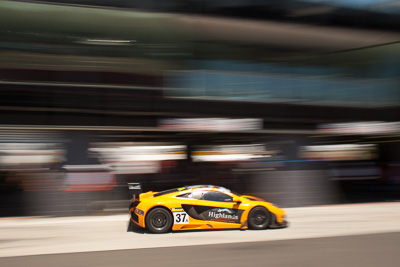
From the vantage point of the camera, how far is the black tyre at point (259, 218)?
8.16 meters

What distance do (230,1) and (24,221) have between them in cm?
951

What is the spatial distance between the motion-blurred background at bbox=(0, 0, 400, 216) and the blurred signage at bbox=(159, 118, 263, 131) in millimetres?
39

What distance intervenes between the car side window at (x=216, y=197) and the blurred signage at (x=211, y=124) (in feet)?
12.4

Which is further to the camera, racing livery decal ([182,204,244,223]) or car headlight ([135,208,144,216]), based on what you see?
racing livery decal ([182,204,244,223])

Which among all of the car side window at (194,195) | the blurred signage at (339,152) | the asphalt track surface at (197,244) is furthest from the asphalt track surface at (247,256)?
the blurred signage at (339,152)

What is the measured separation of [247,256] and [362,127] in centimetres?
938

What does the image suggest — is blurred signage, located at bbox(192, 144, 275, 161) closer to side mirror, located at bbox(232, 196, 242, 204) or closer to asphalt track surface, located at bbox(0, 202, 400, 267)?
asphalt track surface, located at bbox(0, 202, 400, 267)

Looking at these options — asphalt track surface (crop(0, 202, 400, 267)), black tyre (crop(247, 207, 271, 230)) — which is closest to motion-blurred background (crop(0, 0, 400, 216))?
asphalt track surface (crop(0, 202, 400, 267))

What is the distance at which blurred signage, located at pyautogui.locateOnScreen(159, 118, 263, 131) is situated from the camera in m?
11.4

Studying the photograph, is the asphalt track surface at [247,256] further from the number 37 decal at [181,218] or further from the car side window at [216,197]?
the car side window at [216,197]

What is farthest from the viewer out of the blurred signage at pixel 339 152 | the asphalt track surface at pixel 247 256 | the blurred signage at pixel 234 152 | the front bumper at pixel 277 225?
the blurred signage at pixel 339 152

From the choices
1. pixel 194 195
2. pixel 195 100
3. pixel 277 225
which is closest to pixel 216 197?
Answer: pixel 194 195

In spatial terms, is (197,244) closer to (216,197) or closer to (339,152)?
(216,197)

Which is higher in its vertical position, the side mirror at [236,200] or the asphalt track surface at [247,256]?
the side mirror at [236,200]
